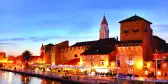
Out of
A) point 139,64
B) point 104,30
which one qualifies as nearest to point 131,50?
point 139,64

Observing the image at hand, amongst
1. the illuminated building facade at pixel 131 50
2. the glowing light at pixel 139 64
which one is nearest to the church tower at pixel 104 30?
the illuminated building facade at pixel 131 50

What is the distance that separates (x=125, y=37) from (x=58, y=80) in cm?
1641

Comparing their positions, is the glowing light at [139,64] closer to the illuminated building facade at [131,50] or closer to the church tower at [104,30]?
the illuminated building facade at [131,50]

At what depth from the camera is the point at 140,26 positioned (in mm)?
60156

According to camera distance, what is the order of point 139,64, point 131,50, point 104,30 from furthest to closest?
1. point 104,30
2. point 131,50
3. point 139,64

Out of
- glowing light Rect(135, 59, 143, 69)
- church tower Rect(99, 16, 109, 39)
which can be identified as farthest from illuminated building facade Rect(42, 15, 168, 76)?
church tower Rect(99, 16, 109, 39)

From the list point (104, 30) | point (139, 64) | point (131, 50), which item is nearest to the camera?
point (139, 64)

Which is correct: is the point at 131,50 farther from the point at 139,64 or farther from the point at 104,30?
the point at 104,30

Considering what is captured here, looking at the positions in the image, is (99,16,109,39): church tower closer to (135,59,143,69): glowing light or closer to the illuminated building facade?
the illuminated building facade

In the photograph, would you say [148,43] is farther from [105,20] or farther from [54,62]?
[105,20]

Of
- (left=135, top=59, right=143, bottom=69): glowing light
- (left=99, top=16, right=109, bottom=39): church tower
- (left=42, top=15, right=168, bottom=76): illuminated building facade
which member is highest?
(left=99, top=16, right=109, bottom=39): church tower

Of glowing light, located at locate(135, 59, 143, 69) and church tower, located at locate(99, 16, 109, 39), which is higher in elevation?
church tower, located at locate(99, 16, 109, 39)

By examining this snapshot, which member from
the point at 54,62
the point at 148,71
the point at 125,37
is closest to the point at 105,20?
the point at 54,62

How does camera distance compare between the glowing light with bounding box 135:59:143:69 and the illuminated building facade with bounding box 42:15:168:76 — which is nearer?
the glowing light with bounding box 135:59:143:69
